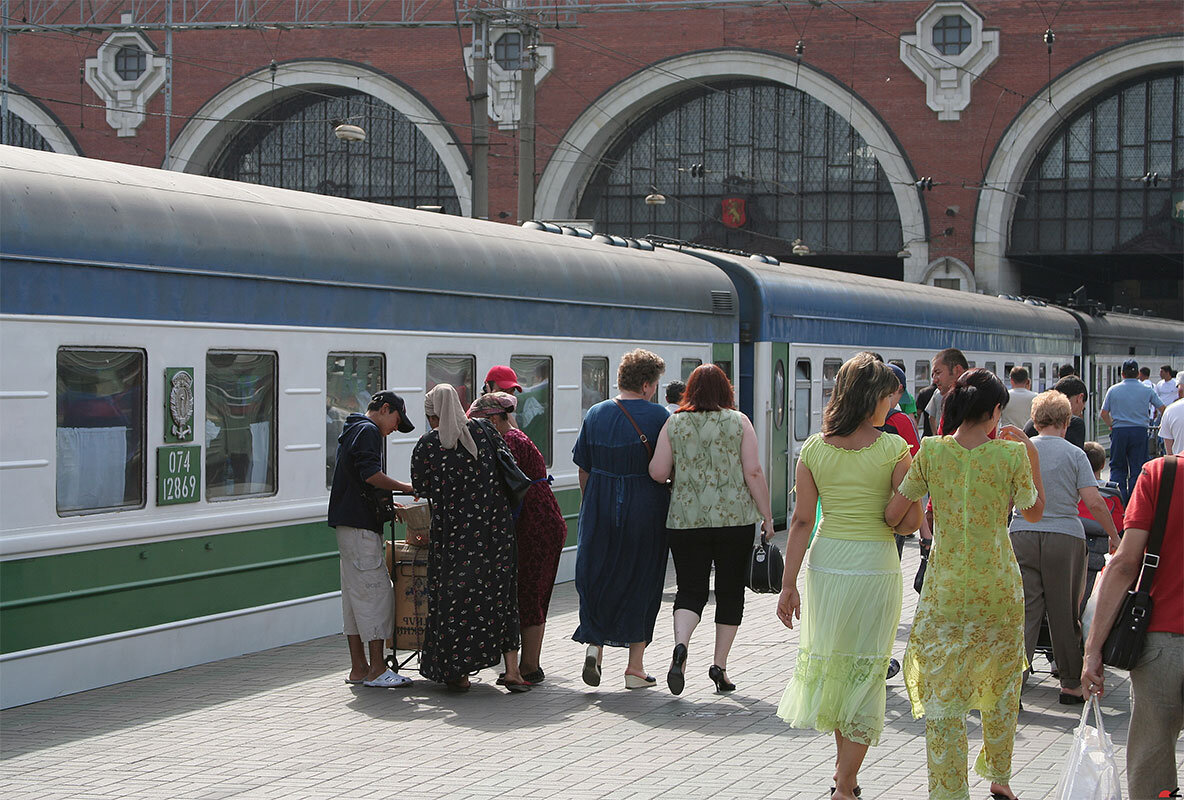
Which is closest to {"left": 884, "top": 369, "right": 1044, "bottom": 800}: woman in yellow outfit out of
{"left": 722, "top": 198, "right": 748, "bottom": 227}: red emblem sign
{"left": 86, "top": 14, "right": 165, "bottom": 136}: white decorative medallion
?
{"left": 722, "top": 198, "right": 748, "bottom": 227}: red emblem sign

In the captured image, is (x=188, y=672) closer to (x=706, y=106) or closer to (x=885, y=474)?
(x=885, y=474)

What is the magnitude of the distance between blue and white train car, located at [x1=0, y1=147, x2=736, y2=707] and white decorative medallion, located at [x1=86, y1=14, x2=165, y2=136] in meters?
36.6

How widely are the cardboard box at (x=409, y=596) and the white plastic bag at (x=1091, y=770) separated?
4254 mm

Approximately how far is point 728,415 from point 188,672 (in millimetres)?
3240

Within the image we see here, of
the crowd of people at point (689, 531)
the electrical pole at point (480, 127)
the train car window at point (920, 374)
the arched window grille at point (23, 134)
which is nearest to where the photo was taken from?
the crowd of people at point (689, 531)

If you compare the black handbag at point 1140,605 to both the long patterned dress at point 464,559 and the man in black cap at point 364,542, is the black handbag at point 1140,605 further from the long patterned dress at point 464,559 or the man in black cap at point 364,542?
the man in black cap at point 364,542

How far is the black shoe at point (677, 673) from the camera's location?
811 centimetres

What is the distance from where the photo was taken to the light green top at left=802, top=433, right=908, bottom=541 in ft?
20.6

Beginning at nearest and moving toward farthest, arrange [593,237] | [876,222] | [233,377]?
1. [233,377]
2. [593,237]
3. [876,222]

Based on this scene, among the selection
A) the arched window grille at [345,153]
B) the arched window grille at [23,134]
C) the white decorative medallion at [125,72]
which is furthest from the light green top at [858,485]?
the arched window grille at [23,134]

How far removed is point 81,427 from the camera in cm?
804

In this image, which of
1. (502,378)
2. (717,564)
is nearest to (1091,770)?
(717,564)

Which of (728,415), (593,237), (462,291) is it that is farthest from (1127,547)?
(593,237)

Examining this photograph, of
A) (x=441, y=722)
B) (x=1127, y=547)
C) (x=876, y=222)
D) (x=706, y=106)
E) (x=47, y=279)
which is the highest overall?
(x=706, y=106)
